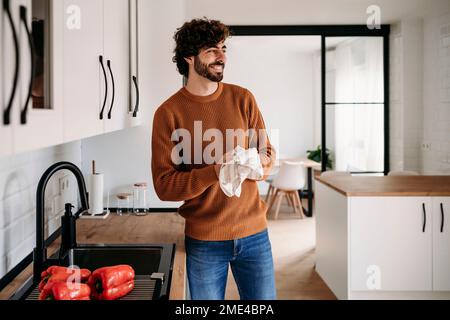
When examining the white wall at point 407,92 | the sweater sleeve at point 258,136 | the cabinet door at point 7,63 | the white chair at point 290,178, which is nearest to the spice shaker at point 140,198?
the sweater sleeve at point 258,136

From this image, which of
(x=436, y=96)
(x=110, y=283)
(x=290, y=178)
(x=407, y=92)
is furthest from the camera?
(x=290, y=178)

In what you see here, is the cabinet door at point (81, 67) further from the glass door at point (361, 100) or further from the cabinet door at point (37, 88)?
the glass door at point (361, 100)

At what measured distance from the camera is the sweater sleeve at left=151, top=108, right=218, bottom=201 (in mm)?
1443

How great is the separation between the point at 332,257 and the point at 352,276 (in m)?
0.32

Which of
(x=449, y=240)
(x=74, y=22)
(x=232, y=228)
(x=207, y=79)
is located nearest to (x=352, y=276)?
(x=449, y=240)

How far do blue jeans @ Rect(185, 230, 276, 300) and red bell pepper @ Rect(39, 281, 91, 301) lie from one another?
1.68 feet

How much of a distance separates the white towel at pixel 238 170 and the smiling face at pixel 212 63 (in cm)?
26

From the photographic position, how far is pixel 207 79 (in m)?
1.57

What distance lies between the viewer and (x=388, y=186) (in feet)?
9.55

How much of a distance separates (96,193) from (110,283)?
91 cm

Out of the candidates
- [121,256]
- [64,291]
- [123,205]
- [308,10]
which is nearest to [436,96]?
[308,10]

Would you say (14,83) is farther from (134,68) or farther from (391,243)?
(391,243)
